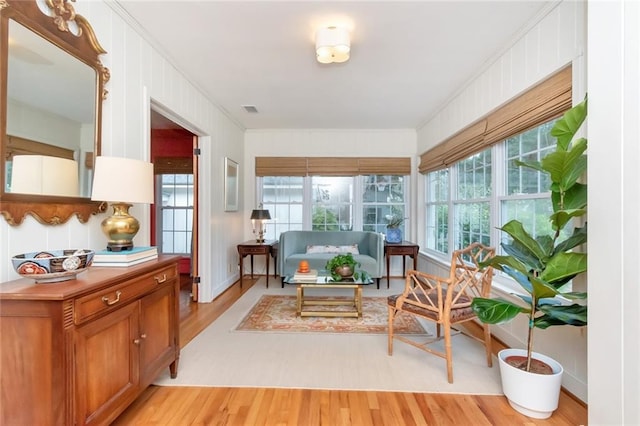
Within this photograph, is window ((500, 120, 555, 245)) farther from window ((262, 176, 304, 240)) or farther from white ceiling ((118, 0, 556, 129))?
window ((262, 176, 304, 240))

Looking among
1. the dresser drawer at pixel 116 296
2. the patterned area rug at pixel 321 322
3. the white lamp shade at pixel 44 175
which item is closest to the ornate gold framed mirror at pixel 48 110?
the white lamp shade at pixel 44 175

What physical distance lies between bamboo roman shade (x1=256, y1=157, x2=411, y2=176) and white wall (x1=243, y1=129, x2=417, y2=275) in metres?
0.08

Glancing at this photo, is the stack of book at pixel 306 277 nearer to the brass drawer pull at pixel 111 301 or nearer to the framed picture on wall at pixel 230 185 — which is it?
the framed picture on wall at pixel 230 185

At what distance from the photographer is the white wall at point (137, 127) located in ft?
5.13

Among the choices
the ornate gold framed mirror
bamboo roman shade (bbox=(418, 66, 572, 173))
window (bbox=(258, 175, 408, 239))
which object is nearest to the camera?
the ornate gold framed mirror

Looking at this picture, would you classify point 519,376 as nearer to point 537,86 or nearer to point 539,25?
point 537,86

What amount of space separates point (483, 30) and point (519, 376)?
2.39 meters

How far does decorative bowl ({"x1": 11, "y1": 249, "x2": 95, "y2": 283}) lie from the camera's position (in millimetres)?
1193

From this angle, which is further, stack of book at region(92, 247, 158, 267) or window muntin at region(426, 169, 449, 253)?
window muntin at region(426, 169, 449, 253)

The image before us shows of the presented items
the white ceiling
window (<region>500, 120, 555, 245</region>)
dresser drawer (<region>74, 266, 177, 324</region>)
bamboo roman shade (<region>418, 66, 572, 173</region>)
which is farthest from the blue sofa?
dresser drawer (<region>74, 266, 177, 324</region>)

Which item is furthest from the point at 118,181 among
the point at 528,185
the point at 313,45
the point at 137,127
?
the point at 528,185

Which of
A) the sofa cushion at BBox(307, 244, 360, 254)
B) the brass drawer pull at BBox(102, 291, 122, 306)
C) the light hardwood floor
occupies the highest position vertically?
the brass drawer pull at BBox(102, 291, 122, 306)

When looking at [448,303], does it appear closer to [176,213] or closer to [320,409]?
[320,409]

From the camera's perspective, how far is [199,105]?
3.36 meters
